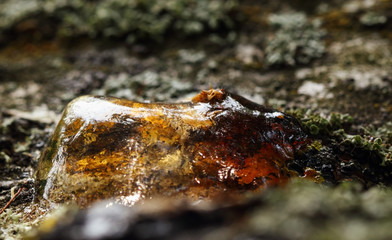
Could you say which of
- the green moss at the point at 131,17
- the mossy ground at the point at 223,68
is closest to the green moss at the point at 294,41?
the mossy ground at the point at 223,68

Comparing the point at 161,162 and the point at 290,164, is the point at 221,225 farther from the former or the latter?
the point at 290,164

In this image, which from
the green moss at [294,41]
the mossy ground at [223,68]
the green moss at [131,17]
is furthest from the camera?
the green moss at [131,17]

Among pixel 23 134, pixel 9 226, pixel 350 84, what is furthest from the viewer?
pixel 350 84

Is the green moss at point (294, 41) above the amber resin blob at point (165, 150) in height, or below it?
above

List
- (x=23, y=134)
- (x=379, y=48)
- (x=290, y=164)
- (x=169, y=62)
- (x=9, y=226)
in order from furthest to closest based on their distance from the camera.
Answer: (x=169, y=62), (x=379, y=48), (x=23, y=134), (x=290, y=164), (x=9, y=226)

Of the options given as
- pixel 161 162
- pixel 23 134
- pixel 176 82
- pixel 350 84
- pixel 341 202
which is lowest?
pixel 23 134

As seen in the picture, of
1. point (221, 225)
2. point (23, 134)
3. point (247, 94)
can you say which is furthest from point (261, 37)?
point (221, 225)

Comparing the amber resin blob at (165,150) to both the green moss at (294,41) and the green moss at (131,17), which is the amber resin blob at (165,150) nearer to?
A: the green moss at (294,41)

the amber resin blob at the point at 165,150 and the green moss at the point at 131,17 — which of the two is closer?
the amber resin blob at the point at 165,150
